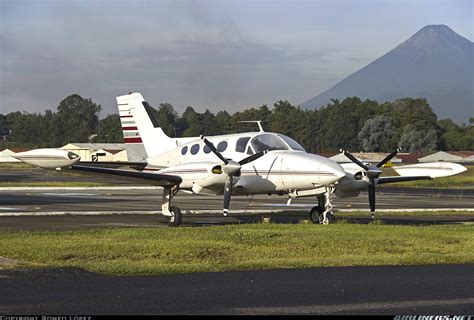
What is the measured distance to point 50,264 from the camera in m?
17.9

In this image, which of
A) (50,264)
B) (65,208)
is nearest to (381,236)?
(50,264)

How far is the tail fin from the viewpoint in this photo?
34938mm

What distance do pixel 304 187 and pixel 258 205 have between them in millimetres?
14630

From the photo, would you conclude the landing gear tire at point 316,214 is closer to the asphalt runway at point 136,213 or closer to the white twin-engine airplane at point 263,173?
the white twin-engine airplane at point 263,173

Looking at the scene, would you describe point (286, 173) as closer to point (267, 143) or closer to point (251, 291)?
point (267, 143)

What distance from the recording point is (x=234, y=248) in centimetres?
2070

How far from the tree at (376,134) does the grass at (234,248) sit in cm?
13567

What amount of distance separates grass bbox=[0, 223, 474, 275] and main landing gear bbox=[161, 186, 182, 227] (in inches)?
137

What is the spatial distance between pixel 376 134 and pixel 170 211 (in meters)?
134

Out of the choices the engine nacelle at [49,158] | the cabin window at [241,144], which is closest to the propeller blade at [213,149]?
the cabin window at [241,144]

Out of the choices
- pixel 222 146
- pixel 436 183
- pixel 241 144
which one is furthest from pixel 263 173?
pixel 436 183

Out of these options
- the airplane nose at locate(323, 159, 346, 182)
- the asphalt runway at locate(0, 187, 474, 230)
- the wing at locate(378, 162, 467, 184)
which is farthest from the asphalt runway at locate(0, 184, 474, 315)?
the wing at locate(378, 162, 467, 184)

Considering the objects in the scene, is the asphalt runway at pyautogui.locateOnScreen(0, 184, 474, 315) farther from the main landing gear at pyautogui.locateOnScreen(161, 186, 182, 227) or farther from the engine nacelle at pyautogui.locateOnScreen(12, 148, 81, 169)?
the main landing gear at pyautogui.locateOnScreen(161, 186, 182, 227)

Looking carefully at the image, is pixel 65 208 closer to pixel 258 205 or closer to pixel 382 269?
pixel 258 205
